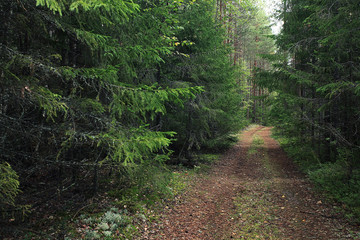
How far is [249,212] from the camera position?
6766mm

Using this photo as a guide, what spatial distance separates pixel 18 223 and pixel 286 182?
31.8 ft

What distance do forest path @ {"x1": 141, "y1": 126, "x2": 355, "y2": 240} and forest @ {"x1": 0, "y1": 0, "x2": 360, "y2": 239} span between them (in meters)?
0.70

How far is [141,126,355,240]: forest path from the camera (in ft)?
18.1

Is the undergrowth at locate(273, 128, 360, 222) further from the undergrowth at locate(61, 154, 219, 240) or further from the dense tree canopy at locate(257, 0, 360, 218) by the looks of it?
the undergrowth at locate(61, 154, 219, 240)

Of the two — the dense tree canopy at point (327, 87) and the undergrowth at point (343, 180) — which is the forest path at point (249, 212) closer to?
the undergrowth at point (343, 180)

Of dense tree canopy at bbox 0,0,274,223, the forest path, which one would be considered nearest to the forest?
dense tree canopy at bbox 0,0,274,223

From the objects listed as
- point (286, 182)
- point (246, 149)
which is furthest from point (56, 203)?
point (246, 149)

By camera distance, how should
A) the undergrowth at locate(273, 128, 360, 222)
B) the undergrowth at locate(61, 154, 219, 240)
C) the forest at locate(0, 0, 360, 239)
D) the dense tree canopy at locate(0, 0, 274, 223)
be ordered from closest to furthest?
the dense tree canopy at locate(0, 0, 274, 223) → the forest at locate(0, 0, 360, 239) → the undergrowth at locate(61, 154, 219, 240) → the undergrowth at locate(273, 128, 360, 222)

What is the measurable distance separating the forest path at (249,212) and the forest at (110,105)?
0.70 meters

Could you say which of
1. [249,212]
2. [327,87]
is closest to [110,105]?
[249,212]

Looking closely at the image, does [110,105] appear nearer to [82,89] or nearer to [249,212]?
[82,89]

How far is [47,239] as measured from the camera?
13.4 ft

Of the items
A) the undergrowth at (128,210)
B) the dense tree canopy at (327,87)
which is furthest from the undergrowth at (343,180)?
the undergrowth at (128,210)

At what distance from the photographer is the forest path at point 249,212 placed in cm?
551
